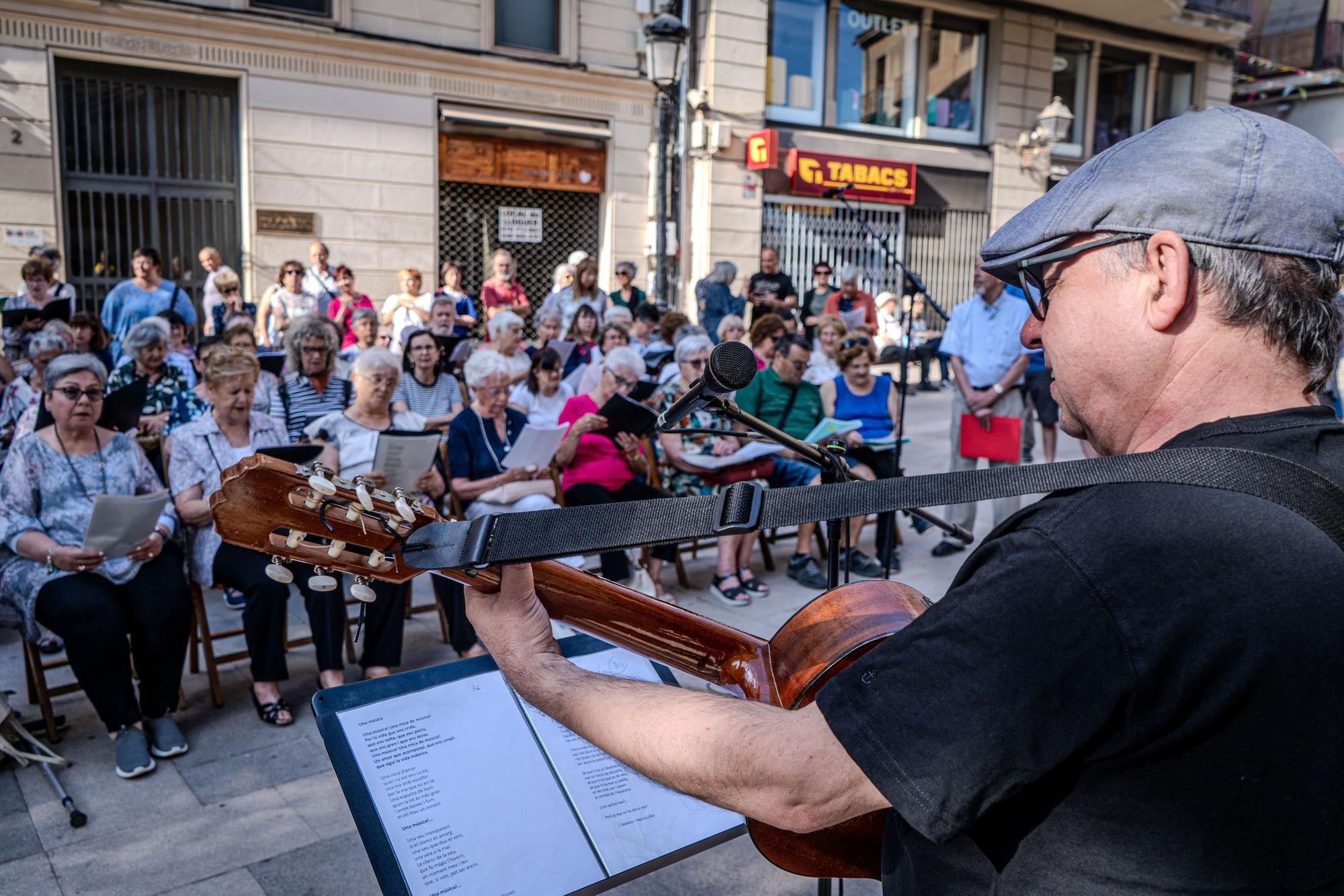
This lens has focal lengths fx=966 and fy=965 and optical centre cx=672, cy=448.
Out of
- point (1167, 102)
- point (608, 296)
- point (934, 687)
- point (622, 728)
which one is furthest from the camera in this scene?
point (1167, 102)

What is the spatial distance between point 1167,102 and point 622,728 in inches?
829

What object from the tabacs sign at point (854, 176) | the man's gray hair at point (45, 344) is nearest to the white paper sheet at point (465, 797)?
the man's gray hair at point (45, 344)

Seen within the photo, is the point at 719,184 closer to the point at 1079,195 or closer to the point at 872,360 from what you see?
the point at 872,360

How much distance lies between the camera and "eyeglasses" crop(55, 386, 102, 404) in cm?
389

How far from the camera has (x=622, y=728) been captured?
1104 millimetres

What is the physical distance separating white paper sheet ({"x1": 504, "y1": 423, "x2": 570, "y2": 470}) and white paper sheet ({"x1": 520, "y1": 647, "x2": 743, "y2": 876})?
3070mm

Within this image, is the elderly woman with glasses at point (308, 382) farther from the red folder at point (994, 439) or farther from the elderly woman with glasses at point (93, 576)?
the red folder at point (994, 439)

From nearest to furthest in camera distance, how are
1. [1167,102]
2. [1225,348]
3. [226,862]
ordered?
[1225,348], [226,862], [1167,102]

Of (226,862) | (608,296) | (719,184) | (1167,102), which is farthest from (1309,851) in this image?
(1167,102)

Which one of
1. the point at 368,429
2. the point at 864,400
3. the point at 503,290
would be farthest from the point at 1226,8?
the point at 368,429

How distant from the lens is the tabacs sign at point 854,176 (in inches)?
564

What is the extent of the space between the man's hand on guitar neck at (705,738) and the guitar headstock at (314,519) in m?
0.18

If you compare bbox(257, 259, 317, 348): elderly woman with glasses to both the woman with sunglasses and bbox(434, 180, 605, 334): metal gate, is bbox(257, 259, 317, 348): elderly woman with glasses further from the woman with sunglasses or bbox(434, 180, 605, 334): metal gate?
the woman with sunglasses

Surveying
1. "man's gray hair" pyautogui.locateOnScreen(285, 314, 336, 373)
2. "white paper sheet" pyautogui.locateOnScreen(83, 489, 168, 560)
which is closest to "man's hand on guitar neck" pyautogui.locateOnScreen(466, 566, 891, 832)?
"white paper sheet" pyautogui.locateOnScreen(83, 489, 168, 560)
